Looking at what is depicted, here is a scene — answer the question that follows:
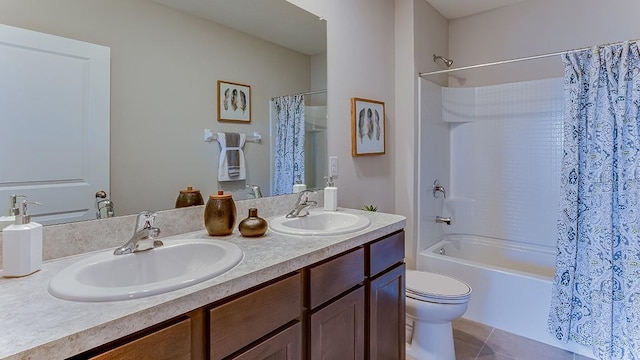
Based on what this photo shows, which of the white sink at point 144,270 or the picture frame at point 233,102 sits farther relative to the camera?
the picture frame at point 233,102

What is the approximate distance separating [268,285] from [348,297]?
1.38 feet

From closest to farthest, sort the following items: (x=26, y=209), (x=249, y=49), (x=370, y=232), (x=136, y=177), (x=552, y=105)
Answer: (x=26, y=209)
(x=136, y=177)
(x=370, y=232)
(x=249, y=49)
(x=552, y=105)

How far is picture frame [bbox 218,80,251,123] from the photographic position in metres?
1.46

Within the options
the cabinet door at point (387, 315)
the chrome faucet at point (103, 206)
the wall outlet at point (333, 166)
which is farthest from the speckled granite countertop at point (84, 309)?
the wall outlet at point (333, 166)

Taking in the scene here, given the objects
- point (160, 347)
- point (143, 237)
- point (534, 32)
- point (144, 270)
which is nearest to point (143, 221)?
point (143, 237)

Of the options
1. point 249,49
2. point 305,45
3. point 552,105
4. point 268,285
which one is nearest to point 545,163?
point 552,105

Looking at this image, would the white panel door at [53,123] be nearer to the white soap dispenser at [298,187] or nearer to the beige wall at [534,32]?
the white soap dispenser at [298,187]

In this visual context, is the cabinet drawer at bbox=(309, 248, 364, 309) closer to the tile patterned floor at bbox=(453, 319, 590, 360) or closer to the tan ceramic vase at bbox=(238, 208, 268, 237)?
the tan ceramic vase at bbox=(238, 208, 268, 237)

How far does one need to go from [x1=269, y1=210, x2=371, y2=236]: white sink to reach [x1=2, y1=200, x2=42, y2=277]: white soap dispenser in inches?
29.6

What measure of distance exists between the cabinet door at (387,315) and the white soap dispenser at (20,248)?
1116mm

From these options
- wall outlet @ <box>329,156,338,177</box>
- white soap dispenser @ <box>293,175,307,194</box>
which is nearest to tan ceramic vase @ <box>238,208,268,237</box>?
white soap dispenser @ <box>293,175,307,194</box>

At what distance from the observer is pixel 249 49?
1.58 metres

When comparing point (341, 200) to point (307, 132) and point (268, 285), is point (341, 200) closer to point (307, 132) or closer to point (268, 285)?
point (307, 132)

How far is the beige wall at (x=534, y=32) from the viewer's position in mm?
2443
